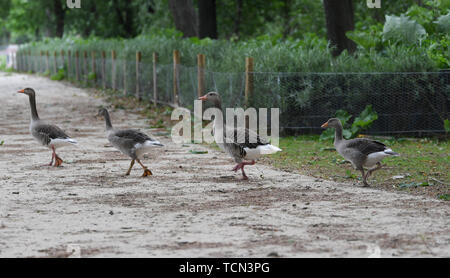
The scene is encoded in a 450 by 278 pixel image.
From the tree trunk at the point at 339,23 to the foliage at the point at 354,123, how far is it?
15.7ft

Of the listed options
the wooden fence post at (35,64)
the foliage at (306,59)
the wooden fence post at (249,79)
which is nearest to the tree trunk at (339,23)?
the foliage at (306,59)

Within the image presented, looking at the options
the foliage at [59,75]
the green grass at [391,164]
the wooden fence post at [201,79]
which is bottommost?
the foliage at [59,75]

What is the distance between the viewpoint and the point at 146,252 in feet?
22.7

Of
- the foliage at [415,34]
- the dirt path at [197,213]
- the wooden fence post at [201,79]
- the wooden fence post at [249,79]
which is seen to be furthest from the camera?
the wooden fence post at [201,79]

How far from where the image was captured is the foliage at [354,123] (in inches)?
623

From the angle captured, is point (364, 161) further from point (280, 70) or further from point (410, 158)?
point (280, 70)

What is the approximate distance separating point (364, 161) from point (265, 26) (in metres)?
33.6

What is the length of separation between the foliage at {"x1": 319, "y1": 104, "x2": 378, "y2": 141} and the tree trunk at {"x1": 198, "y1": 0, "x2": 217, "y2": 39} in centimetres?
1605

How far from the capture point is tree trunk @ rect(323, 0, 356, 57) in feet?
67.4

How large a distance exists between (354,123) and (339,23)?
5.45 metres

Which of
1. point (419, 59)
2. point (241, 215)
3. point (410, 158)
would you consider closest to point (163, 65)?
point (419, 59)

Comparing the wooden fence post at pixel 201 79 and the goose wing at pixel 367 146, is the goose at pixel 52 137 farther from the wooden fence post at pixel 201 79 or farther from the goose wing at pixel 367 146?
the wooden fence post at pixel 201 79

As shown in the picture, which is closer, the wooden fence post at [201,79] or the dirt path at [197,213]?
the dirt path at [197,213]

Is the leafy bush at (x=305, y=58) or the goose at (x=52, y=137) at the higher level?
the leafy bush at (x=305, y=58)
